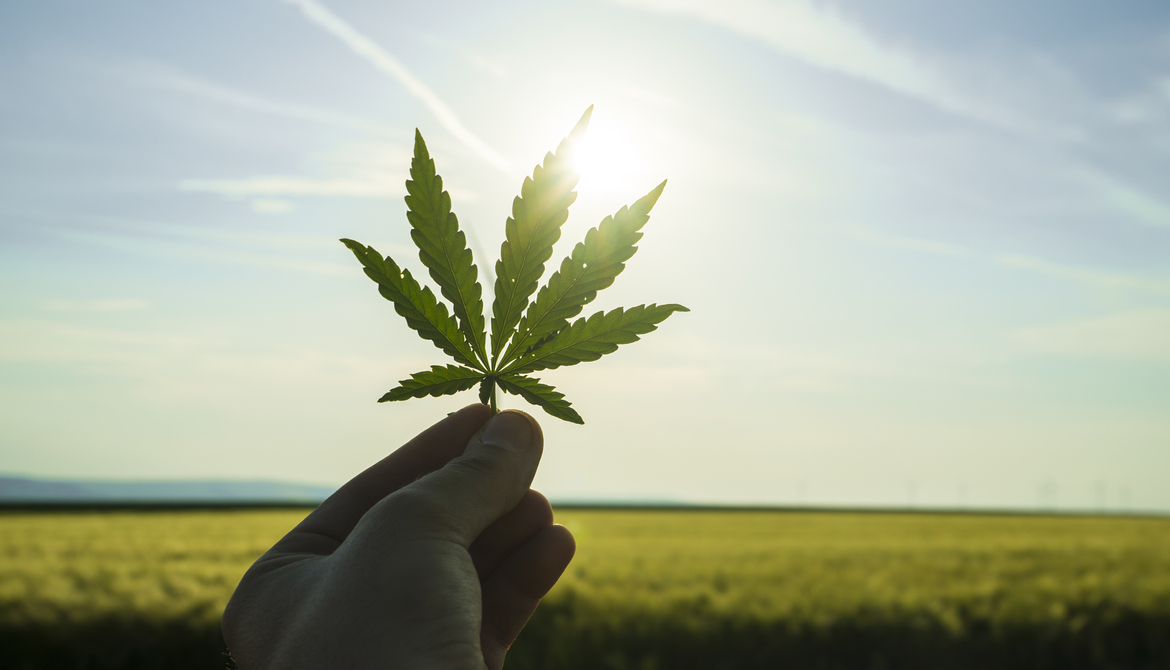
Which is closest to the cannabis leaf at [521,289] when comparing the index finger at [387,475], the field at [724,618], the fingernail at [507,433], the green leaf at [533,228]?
the green leaf at [533,228]

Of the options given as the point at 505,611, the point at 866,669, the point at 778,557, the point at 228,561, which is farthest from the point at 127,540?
the point at 505,611

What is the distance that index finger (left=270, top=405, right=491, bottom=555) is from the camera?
8.89 ft

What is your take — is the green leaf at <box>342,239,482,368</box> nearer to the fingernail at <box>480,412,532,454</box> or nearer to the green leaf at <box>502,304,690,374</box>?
the green leaf at <box>502,304,690,374</box>

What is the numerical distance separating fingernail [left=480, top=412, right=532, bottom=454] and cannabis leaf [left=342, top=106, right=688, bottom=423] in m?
0.29

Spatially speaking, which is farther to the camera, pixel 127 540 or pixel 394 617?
pixel 127 540

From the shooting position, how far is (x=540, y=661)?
9.95 meters

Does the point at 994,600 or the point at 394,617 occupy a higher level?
the point at 394,617

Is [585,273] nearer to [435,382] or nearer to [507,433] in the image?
[435,382]

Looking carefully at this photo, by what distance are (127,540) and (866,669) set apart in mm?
20529

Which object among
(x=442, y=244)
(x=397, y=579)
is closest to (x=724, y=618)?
(x=397, y=579)

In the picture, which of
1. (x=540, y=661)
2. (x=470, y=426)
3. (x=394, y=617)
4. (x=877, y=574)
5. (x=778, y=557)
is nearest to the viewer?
(x=394, y=617)

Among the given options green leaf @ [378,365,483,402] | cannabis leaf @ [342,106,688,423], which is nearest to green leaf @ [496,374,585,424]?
cannabis leaf @ [342,106,688,423]

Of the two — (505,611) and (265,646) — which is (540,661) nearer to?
(505,611)

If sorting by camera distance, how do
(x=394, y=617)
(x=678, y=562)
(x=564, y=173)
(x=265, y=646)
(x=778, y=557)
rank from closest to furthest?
(x=564, y=173), (x=394, y=617), (x=265, y=646), (x=678, y=562), (x=778, y=557)
